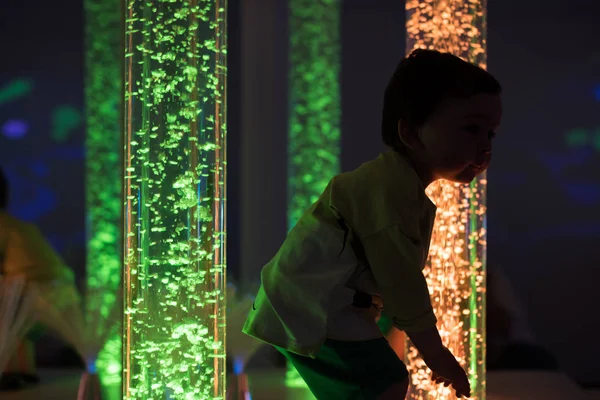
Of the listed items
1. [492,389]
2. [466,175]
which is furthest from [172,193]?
[492,389]

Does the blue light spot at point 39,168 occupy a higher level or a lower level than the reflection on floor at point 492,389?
higher

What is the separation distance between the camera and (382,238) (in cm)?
92

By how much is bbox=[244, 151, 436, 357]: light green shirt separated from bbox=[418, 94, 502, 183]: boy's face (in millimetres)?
48

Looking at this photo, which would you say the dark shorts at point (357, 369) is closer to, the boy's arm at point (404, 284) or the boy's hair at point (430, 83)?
the boy's arm at point (404, 284)

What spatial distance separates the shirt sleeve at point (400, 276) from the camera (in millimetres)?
915

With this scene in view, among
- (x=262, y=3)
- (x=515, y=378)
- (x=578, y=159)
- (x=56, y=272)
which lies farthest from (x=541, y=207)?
(x=56, y=272)

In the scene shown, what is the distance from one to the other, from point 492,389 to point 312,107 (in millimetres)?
1055

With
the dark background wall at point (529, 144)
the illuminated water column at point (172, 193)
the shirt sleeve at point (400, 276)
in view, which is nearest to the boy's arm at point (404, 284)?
the shirt sleeve at point (400, 276)

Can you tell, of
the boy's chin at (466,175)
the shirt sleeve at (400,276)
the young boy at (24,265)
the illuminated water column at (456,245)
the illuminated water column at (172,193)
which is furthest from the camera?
the young boy at (24,265)

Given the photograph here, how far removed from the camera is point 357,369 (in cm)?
97

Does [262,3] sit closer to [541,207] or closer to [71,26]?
[71,26]

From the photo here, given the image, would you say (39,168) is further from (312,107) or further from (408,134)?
(408,134)

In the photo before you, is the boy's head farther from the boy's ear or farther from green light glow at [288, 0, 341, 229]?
green light glow at [288, 0, 341, 229]

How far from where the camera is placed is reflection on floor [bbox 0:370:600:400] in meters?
1.83
